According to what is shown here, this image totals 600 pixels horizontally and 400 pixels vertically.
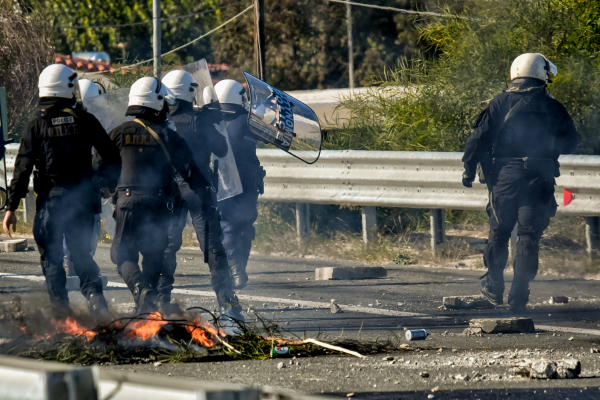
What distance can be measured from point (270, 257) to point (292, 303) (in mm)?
2455

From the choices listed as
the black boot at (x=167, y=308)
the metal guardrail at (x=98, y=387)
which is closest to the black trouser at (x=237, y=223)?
the black boot at (x=167, y=308)

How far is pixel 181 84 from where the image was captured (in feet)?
20.3

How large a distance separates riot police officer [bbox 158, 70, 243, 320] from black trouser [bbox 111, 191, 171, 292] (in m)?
0.42

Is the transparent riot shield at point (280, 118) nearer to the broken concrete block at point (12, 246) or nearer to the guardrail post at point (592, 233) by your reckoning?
the guardrail post at point (592, 233)

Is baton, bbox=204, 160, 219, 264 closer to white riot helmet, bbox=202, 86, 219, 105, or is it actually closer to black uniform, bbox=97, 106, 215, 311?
black uniform, bbox=97, 106, 215, 311

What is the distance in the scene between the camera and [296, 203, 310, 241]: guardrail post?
9.17 m

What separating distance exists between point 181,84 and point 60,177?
1266 mm

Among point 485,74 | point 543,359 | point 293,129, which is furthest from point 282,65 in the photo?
point 543,359

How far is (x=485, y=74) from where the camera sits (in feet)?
29.3

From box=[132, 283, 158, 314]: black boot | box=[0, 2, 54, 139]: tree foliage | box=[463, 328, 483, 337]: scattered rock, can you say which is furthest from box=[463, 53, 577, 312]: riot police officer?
box=[0, 2, 54, 139]: tree foliage

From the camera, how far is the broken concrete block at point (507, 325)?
524 cm

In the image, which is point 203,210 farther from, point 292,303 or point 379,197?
point 379,197

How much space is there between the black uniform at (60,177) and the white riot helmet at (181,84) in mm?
864

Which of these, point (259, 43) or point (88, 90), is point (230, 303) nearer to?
point (88, 90)
